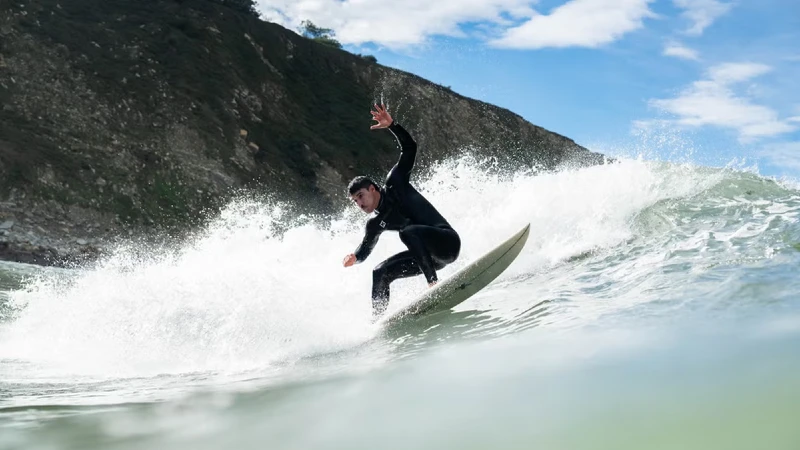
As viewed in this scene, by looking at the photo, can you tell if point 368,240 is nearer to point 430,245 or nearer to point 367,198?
point 367,198

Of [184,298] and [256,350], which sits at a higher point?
[184,298]

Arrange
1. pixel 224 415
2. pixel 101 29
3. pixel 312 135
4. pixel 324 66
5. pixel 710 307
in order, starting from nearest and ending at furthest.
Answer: pixel 224 415 < pixel 710 307 < pixel 101 29 < pixel 312 135 < pixel 324 66

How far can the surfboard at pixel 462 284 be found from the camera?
675 cm

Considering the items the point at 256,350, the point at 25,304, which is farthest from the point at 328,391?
the point at 25,304

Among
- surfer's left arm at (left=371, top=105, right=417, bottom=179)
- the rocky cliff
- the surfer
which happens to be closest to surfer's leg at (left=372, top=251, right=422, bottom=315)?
the surfer

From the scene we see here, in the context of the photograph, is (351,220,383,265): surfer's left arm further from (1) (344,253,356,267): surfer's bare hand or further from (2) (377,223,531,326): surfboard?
(2) (377,223,531,326): surfboard

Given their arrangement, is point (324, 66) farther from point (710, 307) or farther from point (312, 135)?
point (710, 307)

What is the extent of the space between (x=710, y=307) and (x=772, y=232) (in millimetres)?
3154

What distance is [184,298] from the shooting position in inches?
315

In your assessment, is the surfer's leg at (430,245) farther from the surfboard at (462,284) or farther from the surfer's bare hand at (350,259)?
the surfer's bare hand at (350,259)

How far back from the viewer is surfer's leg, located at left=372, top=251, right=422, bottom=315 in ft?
Result: 24.0

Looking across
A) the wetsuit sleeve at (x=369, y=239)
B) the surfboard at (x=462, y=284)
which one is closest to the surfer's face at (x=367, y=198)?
the wetsuit sleeve at (x=369, y=239)

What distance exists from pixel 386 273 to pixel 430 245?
0.55 m

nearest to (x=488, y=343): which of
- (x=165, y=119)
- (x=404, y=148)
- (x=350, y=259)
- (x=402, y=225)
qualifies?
(x=402, y=225)
